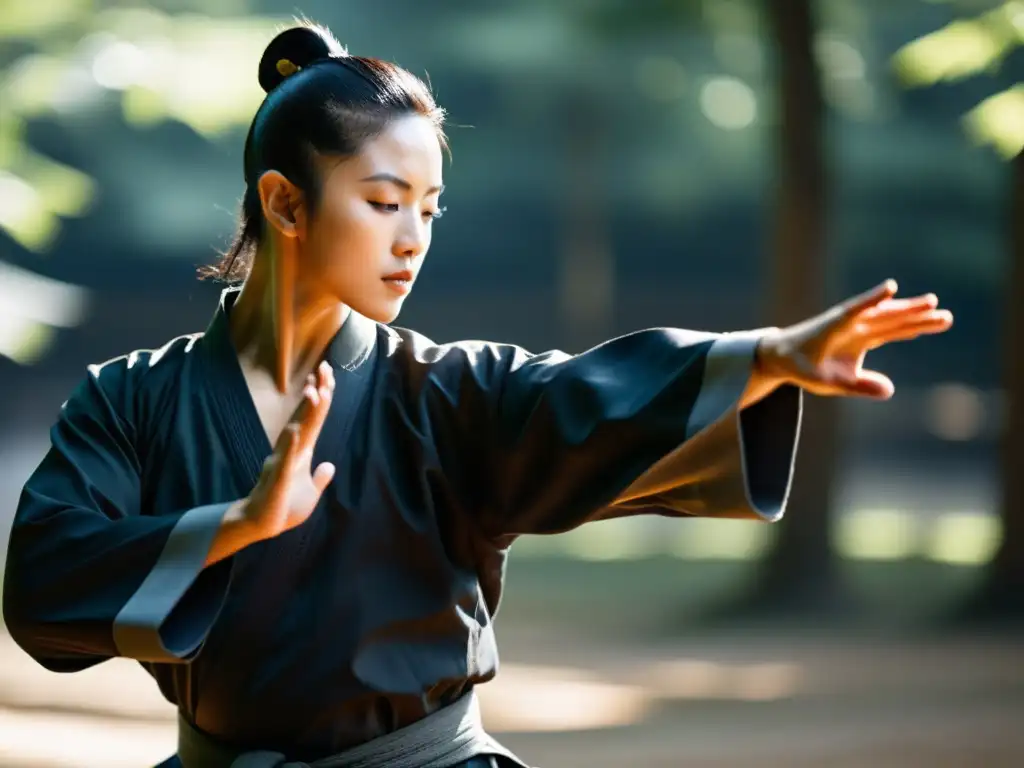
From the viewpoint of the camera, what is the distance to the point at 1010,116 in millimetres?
6082

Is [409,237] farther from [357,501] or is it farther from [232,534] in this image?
[232,534]

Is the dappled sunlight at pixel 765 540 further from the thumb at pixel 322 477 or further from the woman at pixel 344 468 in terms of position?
the thumb at pixel 322 477

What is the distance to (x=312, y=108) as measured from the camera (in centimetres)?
263

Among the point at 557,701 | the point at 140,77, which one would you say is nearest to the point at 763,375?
the point at 557,701

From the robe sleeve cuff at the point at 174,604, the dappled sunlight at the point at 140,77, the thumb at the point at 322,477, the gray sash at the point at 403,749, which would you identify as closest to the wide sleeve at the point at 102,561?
the robe sleeve cuff at the point at 174,604

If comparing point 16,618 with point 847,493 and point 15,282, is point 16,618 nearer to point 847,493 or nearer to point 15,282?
point 15,282

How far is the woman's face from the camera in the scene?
2.57m

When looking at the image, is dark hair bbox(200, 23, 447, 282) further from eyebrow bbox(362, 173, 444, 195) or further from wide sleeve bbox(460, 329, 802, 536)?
wide sleeve bbox(460, 329, 802, 536)

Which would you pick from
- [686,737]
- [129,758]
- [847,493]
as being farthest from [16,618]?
[847,493]

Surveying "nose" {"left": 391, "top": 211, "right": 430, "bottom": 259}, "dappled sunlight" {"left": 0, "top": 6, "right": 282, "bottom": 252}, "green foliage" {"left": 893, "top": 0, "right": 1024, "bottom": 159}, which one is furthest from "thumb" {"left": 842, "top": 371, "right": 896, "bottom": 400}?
"dappled sunlight" {"left": 0, "top": 6, "right": 282, "bottom": 252}

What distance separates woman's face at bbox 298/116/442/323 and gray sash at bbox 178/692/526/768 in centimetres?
66

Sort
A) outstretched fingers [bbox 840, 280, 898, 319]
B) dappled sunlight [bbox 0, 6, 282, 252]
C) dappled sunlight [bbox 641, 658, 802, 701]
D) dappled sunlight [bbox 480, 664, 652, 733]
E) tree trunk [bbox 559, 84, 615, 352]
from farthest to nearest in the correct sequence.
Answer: tree trunk [bbox 559, 84, 615, 352]
dappled sunlight [bbox 0, 6, 282, 252]
dappled sunlight [bbox 641, 658, 802, 701]
dappled sunlight [bbox 480, 664, 652, 733]
outstretched fingers [bbox 840, 280, 898, 319]

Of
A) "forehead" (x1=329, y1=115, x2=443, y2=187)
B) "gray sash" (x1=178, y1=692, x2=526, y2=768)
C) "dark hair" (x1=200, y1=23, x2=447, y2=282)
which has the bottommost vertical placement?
"gray sash" (x1=178, y1=692, x2=526, y2=768)

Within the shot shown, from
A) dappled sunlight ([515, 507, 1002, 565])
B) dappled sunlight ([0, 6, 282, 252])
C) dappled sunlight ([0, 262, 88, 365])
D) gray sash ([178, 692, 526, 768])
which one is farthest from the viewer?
dappled sunlight ([515, 507, 1002, 565])
